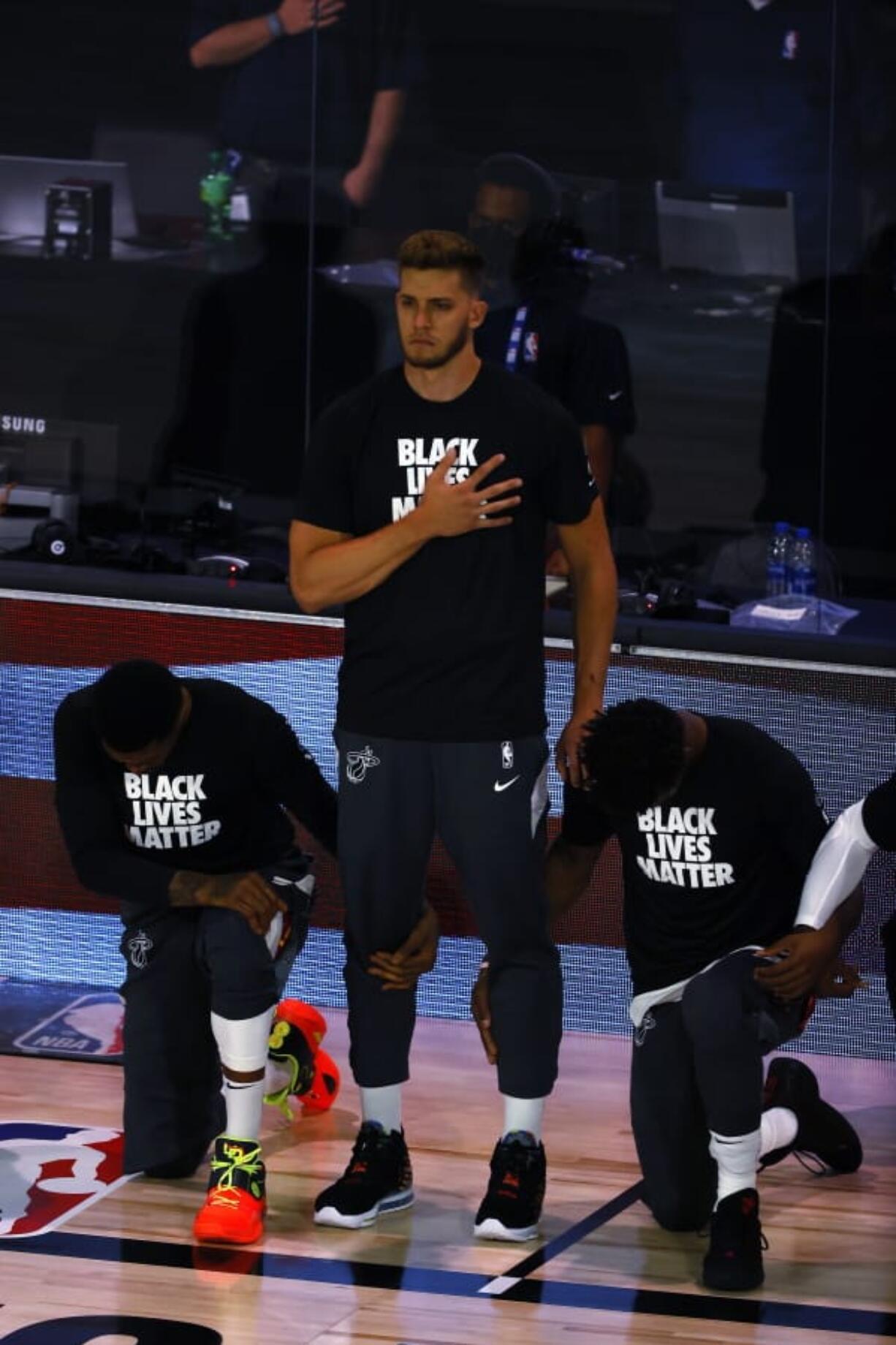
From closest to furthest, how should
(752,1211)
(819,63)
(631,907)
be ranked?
(752,1211)
(631,907)
(819,63)

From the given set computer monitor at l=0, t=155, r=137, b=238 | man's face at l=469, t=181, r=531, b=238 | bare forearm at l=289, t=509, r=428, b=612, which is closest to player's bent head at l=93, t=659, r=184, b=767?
bare forearm at l=289, t=509, r=428, b=612

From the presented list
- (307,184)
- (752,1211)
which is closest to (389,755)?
(752,1211)

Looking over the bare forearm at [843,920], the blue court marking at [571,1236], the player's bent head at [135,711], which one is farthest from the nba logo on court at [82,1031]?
the bare forearm at [843,920]

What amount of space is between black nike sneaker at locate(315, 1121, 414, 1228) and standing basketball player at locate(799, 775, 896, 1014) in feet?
2.69

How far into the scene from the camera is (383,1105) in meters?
4.43

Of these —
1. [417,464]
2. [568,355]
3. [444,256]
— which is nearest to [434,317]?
[444,256]

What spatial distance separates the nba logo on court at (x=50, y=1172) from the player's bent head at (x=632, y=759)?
1.15 m

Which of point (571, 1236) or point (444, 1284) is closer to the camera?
point (444, 1284)

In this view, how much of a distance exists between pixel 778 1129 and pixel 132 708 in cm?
134

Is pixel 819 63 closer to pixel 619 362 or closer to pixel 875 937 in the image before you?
pixel 619 362

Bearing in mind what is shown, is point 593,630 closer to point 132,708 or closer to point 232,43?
point 132,708

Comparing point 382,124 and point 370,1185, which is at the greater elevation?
point 382,124

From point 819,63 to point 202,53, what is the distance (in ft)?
6.58

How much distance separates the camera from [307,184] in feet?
27.2
